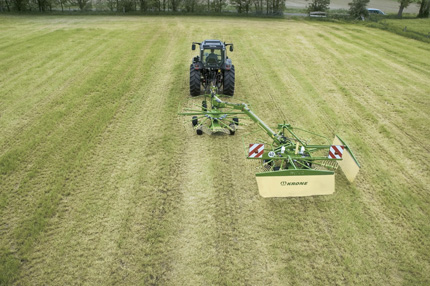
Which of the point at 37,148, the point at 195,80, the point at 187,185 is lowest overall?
the point at 187,185

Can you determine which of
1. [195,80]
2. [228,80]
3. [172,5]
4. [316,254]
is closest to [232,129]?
[228,80]

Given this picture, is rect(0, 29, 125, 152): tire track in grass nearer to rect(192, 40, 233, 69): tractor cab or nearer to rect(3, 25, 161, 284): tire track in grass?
rect(3, 25, 161, 284): tire track in grass

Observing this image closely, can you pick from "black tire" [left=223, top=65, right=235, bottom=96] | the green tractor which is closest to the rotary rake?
"black tire" [left=223, top=65, right=235, bottom=96]

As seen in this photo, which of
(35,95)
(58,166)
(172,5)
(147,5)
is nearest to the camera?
(58,166)

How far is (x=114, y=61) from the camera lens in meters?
14.4

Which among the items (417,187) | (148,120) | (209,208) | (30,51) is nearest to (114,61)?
(30,51)

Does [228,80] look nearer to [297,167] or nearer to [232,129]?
[232,129]

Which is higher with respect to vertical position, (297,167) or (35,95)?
(35,95)

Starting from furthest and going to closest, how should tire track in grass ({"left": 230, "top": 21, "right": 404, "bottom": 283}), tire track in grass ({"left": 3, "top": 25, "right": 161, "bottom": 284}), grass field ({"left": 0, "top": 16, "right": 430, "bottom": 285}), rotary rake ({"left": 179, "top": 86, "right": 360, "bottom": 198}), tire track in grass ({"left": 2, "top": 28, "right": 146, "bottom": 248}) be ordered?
tire track in grass ({"left": 2, "top": 28, "right": 146, "bottom": 248})
rotary rake ({"left": 179, "top": 86, "right": 360, "bottom": 198})
tire track in grass ({"left": 3, "top": 25, "right": 161, "bottom": 284})
grass field ({"left": 0, "top": 16, "right": 430, "bottom": 285})
tire track in grass ({"left": 230, "top": 21, "right": 404, "bottom": 283})

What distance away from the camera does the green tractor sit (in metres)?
10.2

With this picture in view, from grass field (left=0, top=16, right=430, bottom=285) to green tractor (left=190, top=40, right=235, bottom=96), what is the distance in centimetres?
82

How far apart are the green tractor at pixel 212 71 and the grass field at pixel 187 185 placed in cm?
82

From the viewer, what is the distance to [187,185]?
6.55 metres

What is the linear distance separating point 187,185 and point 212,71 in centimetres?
506
